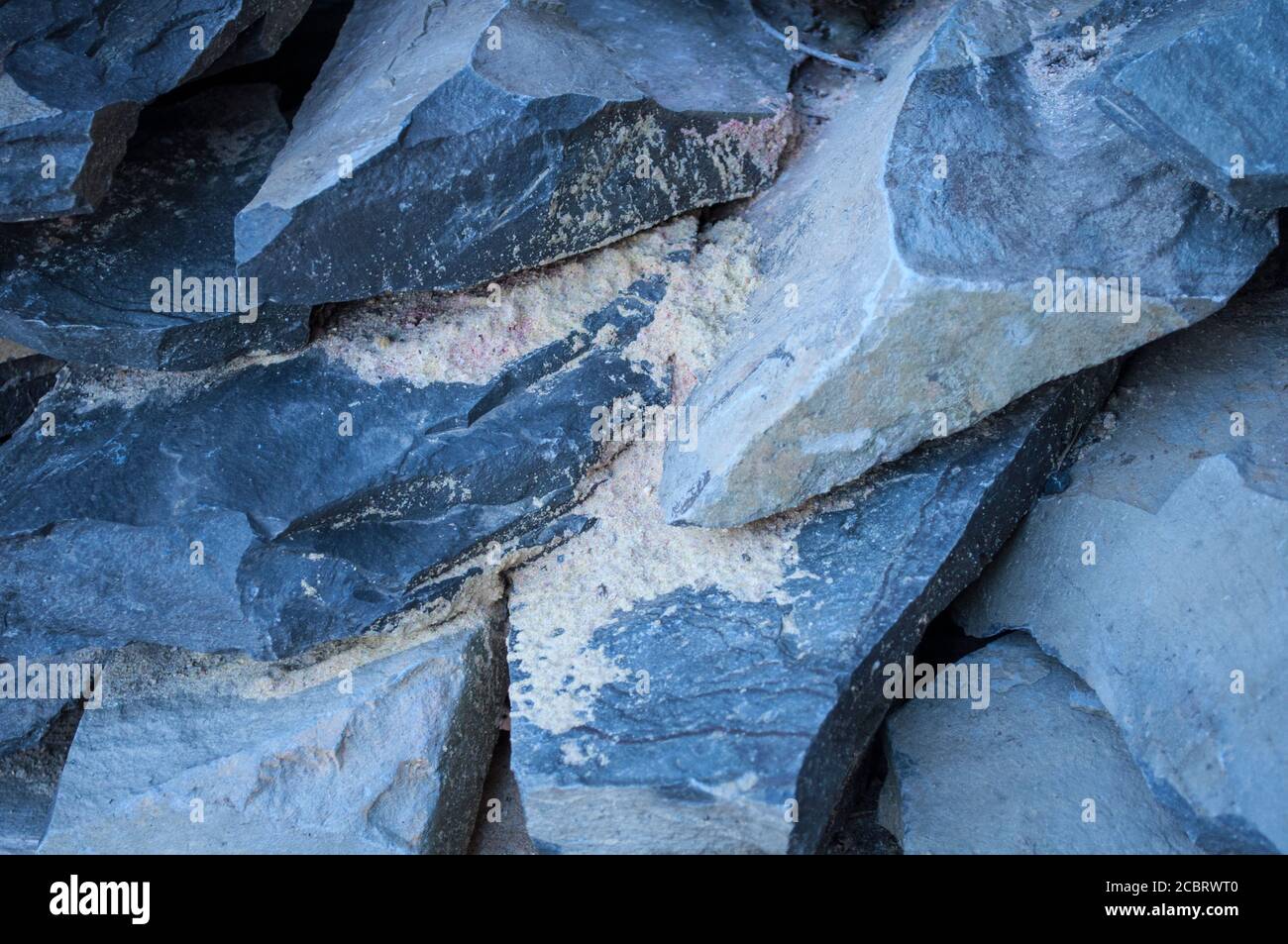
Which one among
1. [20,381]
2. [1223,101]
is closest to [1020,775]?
[1223,101]

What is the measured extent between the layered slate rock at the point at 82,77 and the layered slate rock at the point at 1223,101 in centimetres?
197

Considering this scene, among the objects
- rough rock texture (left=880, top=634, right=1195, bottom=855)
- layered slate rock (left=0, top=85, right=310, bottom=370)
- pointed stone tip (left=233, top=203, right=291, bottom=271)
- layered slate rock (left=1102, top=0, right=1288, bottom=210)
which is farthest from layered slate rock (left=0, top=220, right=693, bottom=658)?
layered slate rock (left=1102, top=0, right=1288, bottom=210)

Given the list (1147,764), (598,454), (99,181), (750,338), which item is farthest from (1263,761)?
(99,181)

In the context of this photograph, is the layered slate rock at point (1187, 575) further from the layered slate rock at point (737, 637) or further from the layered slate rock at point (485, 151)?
the layered slate rock at point (485, 151)

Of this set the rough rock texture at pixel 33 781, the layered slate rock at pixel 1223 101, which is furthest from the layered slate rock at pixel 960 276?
the rough rock texture at pixel 33 781

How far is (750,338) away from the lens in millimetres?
2738

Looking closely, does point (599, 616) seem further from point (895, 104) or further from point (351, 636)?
point (895, 104)

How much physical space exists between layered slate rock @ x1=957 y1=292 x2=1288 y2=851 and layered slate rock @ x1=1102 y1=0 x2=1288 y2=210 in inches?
21.6

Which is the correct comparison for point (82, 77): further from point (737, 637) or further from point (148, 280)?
point (737, 637)

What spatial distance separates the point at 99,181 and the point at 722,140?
1.47 m

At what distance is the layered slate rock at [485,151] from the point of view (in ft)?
8.62

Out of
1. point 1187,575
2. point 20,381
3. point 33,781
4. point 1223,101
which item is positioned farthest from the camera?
point 20,381

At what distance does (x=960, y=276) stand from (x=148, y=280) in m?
1.87

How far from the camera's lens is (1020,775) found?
259 centimetres
